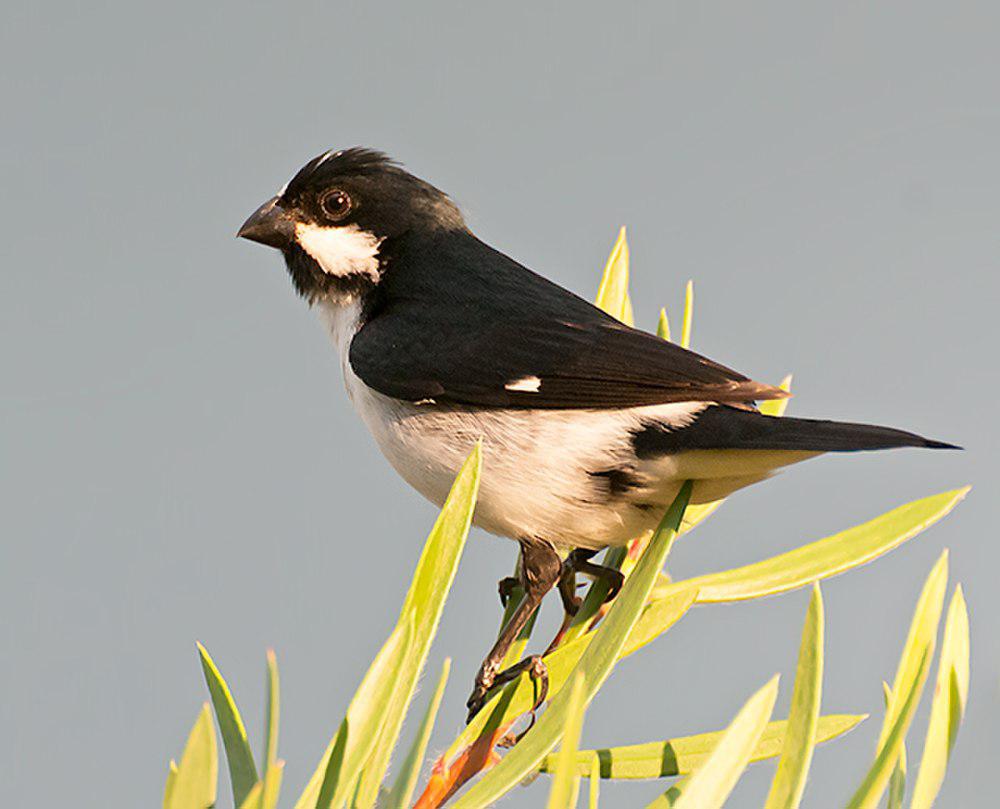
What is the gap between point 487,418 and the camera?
A: 4.87 ft

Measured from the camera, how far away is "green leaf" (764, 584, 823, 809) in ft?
2.13

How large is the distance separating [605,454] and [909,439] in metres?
0.41

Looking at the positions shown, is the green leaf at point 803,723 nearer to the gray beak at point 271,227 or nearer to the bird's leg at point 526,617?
the bird's leg at point 526,617

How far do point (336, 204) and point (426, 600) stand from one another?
4.34 feet

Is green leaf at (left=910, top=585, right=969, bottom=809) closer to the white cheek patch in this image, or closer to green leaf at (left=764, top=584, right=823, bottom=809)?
green leaf at (left=764, top=584, right=823, bottom=809)

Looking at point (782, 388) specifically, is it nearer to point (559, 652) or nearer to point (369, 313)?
point (559, 652)

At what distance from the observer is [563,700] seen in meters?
0.76

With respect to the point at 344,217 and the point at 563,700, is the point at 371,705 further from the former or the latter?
the point at 344,217

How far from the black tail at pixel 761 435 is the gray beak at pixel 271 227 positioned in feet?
2.69

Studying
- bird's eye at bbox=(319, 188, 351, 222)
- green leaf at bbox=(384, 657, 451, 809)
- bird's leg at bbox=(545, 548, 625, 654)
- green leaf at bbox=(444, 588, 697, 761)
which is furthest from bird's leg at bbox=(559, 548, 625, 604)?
bird's eye at bbox=(319, 188, 351, 222)

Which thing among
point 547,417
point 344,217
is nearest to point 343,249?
point 344,217

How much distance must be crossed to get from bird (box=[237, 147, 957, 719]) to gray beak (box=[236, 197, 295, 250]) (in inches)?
10.1

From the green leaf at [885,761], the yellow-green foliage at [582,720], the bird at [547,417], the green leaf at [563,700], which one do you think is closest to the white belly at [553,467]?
the bird at [547,417]

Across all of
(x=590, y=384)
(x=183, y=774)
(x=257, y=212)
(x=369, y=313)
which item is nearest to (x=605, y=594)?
(x=590, y=384)
